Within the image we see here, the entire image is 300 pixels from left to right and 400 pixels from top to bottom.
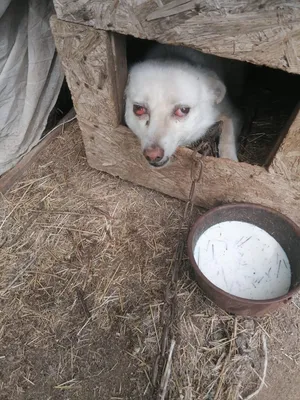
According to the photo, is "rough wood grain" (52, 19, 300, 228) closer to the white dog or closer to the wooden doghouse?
the wooden doghouse

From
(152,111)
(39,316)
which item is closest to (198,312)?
(39,316)

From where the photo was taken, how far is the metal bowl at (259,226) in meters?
1.78

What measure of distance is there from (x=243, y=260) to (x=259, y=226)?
231mm

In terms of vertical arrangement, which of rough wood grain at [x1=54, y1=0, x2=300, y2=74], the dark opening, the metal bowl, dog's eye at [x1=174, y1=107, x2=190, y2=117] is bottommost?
the metal bowl

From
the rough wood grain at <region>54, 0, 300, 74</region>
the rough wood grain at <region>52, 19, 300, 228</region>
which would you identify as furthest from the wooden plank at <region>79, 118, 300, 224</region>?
the rough wood grain at <region>54, 0, 300, 74</region>

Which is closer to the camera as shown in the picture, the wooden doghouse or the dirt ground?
the wooden doghouse

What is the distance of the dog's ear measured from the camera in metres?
2.23

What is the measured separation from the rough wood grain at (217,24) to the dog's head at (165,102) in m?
0.35

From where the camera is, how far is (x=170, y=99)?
6.59ft

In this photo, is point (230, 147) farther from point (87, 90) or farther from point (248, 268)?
point (87, 90)

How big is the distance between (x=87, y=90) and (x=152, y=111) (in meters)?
0.43

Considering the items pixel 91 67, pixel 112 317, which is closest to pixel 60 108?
pixel 91 67

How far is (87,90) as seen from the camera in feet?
7.08

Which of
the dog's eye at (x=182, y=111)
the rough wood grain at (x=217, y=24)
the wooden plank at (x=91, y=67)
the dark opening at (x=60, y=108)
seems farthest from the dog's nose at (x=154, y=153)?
the dark opening at (x=60, y=108)
